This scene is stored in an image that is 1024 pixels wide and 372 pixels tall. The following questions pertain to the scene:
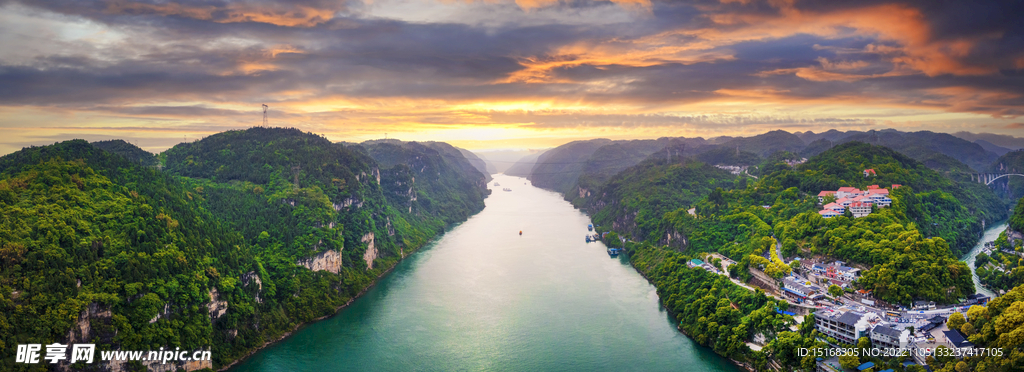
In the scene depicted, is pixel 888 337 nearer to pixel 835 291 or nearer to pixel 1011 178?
pixel 835 291

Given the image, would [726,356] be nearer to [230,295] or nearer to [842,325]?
[842,325]

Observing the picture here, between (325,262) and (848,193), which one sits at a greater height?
(848,193)

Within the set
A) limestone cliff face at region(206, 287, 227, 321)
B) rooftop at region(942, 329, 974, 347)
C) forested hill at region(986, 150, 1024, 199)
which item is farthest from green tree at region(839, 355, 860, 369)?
forested hill at region(986, 150, 1024, 199)

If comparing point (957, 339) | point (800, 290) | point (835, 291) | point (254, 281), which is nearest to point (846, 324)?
point (957, 339)

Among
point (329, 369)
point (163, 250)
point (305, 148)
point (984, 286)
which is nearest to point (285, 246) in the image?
point (163, 250)

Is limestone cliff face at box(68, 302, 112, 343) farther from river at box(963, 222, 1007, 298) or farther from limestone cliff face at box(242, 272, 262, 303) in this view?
river at box(963, 222, 1007, 298)

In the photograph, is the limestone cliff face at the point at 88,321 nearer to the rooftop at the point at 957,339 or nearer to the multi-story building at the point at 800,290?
the multi-story building at the point at 800,290
